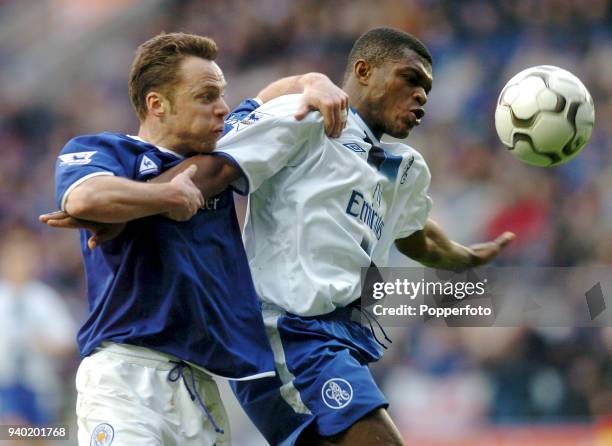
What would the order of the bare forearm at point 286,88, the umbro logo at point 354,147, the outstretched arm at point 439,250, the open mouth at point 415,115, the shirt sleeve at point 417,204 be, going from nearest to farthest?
the umbro logo at point 354,147, the bare forearm at point 286,88, the open mouth at point 415,115, the shirt sleeve at point 417,204, the outstretched arm at point 439,250

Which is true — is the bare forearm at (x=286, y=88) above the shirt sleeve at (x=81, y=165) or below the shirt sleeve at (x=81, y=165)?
above

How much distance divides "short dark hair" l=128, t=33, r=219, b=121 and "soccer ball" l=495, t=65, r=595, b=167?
1556 mm

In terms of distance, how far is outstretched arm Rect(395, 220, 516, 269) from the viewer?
16.4 ft

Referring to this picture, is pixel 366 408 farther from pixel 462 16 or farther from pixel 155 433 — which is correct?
pixel 462 16

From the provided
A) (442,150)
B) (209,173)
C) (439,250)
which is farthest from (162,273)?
(442,150)

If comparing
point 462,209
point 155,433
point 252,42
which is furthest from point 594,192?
point 155,433

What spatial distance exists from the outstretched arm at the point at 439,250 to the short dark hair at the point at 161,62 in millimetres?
1548

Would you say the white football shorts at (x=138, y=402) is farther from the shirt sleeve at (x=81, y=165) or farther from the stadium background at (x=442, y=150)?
the stadium background at (x=442, y=150)

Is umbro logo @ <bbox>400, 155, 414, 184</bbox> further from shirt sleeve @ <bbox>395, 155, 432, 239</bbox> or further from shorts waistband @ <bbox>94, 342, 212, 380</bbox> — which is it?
shorts waistband @ <bbox>94, 342, 212, 380</bbox>

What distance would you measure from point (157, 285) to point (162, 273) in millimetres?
46

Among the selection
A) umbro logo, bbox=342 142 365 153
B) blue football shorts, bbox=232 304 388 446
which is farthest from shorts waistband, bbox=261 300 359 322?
umbro logo, bbox=342 142 365 153

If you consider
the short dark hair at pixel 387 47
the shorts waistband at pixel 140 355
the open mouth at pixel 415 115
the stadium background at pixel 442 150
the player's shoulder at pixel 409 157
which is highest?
the stadium background at pixel 442 150

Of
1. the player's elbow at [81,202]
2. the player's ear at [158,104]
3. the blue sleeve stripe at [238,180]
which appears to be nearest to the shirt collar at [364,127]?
the blue sleeve stripe at [238,180]

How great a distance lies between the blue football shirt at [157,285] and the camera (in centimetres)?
362
